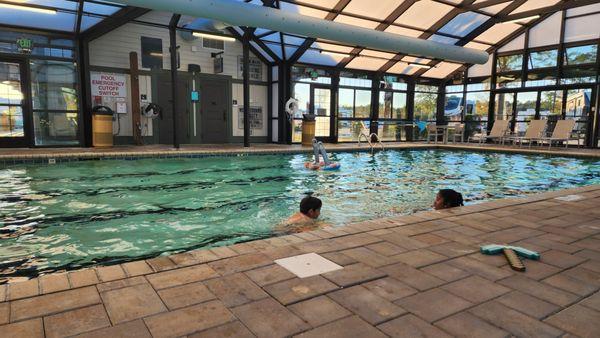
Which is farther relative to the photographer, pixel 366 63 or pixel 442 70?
pixel 442 70

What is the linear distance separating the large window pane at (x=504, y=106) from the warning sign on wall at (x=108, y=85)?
Result: 1300cm

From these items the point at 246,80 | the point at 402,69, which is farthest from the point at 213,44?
the point at 402,69

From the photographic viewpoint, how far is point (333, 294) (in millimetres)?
1753

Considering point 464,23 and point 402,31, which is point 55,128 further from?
point 464,23

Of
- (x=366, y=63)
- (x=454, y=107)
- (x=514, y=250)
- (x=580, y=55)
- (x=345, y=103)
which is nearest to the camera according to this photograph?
(x=514, y=250)

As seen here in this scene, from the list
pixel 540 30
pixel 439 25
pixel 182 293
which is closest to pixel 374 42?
pixel 439 25

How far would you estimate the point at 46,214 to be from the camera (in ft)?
14.0

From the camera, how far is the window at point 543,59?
1327 centimetres

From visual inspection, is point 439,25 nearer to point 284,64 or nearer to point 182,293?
point 284,64

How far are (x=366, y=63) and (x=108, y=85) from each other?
842cm

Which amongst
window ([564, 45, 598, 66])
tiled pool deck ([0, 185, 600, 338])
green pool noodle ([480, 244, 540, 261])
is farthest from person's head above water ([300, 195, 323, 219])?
window ([564, 45, 598, 66])

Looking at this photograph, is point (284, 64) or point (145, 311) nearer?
point (145, 311)

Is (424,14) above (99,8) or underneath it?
above

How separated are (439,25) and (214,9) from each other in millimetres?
7944
